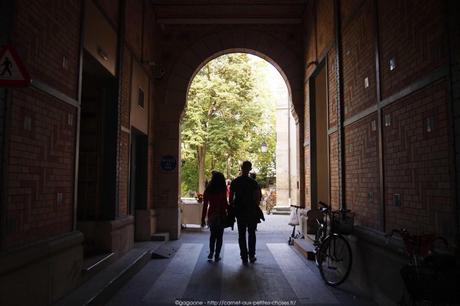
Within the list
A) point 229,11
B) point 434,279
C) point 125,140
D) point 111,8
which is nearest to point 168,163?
point 125,140

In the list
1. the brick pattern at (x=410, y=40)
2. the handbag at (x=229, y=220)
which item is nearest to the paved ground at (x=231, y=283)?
the handbag at (x=229, y=220)

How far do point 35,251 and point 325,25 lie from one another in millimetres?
6774

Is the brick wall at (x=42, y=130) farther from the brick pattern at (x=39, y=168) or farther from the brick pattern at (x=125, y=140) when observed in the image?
the brick pattern at (x=125, y=140)

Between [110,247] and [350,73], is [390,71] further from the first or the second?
[110,247]

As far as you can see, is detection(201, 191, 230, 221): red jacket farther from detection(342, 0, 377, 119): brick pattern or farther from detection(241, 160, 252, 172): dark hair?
detection(342, 0, 377, 119): brick pattern

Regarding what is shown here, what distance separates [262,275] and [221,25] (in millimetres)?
7258

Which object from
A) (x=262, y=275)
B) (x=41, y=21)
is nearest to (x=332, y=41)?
(x=262, y=275)

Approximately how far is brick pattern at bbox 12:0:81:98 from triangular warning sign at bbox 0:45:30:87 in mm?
726

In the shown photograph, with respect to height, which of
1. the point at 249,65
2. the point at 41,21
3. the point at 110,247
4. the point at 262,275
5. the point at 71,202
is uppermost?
the point at 249,65

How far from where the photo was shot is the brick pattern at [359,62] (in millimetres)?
5574

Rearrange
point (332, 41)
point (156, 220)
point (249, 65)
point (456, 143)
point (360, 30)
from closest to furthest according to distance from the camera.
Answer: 1. point (456, 143)
2. point (360, 30)
3. point (332, 41)
4. point (156, 220)
5. point (249, 65)

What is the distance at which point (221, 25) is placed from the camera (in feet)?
36.8

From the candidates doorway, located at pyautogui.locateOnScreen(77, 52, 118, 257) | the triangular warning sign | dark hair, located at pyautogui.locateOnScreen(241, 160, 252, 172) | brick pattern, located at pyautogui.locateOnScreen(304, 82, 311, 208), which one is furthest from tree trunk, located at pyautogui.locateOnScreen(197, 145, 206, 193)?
the triangular warning sign

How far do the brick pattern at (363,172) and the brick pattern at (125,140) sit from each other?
4.00 meters
